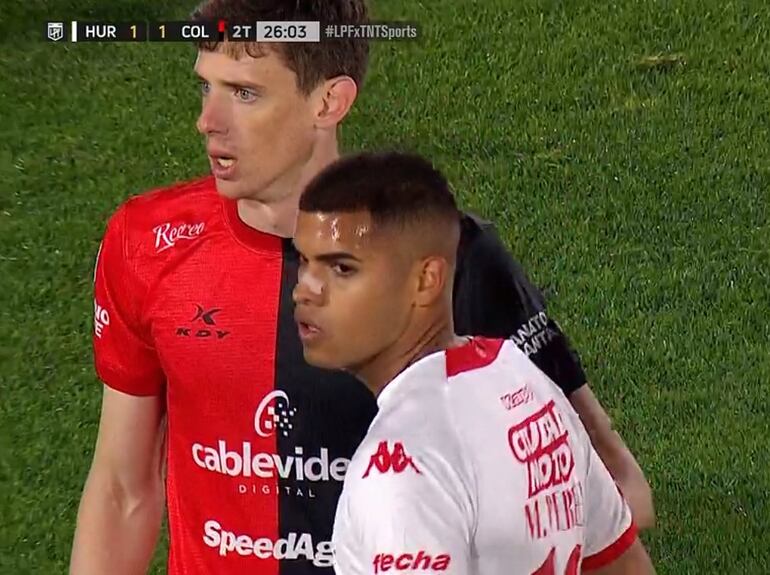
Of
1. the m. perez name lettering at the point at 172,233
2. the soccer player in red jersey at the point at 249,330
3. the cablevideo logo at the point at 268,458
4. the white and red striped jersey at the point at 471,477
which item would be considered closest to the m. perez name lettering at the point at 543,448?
the white and red striped jersey at the point at 471,477

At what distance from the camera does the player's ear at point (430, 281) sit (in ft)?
5.73

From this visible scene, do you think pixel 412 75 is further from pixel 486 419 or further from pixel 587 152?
pixel 486 419

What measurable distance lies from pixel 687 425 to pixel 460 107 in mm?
2200

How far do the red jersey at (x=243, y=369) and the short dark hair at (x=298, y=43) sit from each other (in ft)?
0.82

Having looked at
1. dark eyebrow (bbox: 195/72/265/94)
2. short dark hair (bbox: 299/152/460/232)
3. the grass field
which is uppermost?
dark eyebrow (bbox: 195/72/265/94)

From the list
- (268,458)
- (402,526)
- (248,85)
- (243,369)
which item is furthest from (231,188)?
(402,526)

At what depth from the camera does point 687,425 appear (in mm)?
5258

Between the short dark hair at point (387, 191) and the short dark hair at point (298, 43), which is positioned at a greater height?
the short dark hair at point (298, 43)

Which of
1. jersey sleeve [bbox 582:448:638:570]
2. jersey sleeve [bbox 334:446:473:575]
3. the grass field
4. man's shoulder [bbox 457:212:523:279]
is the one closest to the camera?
jersey sleeve [bbox 334:446:473:575]

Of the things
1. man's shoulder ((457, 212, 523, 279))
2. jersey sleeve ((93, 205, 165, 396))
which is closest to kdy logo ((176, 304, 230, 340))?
jersey sleeve ((93, 205, 165, 396))

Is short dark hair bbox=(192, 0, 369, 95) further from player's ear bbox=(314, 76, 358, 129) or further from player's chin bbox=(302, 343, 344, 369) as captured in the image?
player's chin bbox=(302, 343, 344, 369)

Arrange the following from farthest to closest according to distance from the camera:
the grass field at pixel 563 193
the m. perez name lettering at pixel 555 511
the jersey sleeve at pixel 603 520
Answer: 1. the grass field at pixel 563 193
2. the jersey sleeve at pixel 603 520
3. the m. perez name lettering at pixel 555 511

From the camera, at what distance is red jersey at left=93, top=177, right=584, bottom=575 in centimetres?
220

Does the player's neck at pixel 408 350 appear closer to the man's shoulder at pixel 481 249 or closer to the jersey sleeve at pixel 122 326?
the man's shoulder at pixel 481 249
